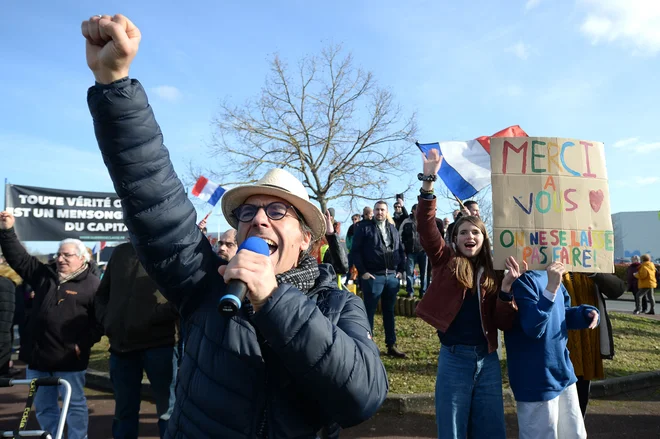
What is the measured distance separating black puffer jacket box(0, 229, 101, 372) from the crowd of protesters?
0.01m

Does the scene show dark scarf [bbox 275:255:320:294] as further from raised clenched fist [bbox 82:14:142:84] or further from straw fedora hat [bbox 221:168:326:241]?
raised clenched fist [bbox 82:14:142:84]

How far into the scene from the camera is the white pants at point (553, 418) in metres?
3.33

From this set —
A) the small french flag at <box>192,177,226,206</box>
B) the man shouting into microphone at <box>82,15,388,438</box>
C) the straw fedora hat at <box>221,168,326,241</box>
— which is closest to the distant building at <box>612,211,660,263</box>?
the small french flag at <box>192,177,226,206</box>

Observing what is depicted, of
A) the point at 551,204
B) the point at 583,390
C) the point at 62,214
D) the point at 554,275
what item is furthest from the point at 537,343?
the point at 62,214

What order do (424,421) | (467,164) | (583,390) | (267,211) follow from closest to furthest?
(267,211)
(583,390)
(424,421)
(467,164)

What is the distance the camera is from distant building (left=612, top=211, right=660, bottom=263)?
5581 cm

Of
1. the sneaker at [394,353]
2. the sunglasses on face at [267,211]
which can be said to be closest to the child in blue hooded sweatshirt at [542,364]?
the sunglasses on face at [267,211]

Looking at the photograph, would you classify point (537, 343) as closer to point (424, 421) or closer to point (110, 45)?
point (424, 421)

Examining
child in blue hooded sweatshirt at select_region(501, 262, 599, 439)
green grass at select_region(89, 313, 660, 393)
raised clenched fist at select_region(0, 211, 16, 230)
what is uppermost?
raised clenched fist at select_region(0, 211, 16, 230)

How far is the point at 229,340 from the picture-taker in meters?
1.62

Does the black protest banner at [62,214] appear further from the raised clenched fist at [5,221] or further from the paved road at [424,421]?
the raised clenched fist at [5,221]

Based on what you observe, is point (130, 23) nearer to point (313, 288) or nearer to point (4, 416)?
point (313, 288)

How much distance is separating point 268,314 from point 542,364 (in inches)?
107

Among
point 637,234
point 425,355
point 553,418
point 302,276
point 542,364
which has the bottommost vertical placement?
point 425,355
